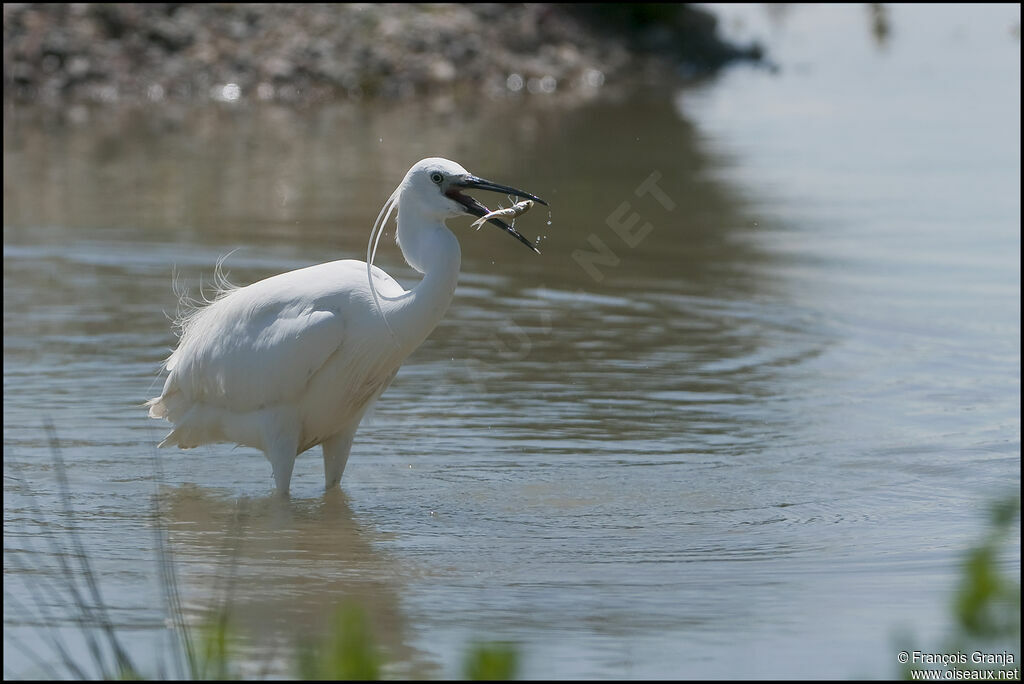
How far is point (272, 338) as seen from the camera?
22.9 ft

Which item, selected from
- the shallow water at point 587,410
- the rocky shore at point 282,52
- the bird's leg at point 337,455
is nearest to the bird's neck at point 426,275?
the bird's leg at point 337,455

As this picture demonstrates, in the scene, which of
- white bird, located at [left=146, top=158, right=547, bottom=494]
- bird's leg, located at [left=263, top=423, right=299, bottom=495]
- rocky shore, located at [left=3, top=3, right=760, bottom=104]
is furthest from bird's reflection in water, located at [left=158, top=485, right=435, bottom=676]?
rocky shore, located at [left=3, top=3, right=760, bottom=104]

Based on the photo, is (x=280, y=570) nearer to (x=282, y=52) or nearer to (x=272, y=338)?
(x=272, y=338)

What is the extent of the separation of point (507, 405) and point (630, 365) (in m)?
1.20

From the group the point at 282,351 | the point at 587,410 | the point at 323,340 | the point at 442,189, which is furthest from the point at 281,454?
the point at 587,410

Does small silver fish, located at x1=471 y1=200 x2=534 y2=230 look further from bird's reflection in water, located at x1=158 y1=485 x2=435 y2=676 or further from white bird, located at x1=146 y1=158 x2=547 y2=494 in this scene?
bird's reflection in water, located at x1=158 y1=485 x2=435 y2=676

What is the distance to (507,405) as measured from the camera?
8.89 m

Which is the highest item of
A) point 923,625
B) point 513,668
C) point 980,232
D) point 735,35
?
point 513,668

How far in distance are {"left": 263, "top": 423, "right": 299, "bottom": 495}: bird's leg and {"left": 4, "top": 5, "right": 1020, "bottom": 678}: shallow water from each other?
0.14 meters

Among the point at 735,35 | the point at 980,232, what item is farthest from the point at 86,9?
the point at 980,232

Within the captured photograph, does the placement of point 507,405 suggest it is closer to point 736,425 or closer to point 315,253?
point 736,425

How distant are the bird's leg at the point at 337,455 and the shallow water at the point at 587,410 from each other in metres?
0.10

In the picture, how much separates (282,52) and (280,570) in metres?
21.9

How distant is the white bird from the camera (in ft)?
22.3
